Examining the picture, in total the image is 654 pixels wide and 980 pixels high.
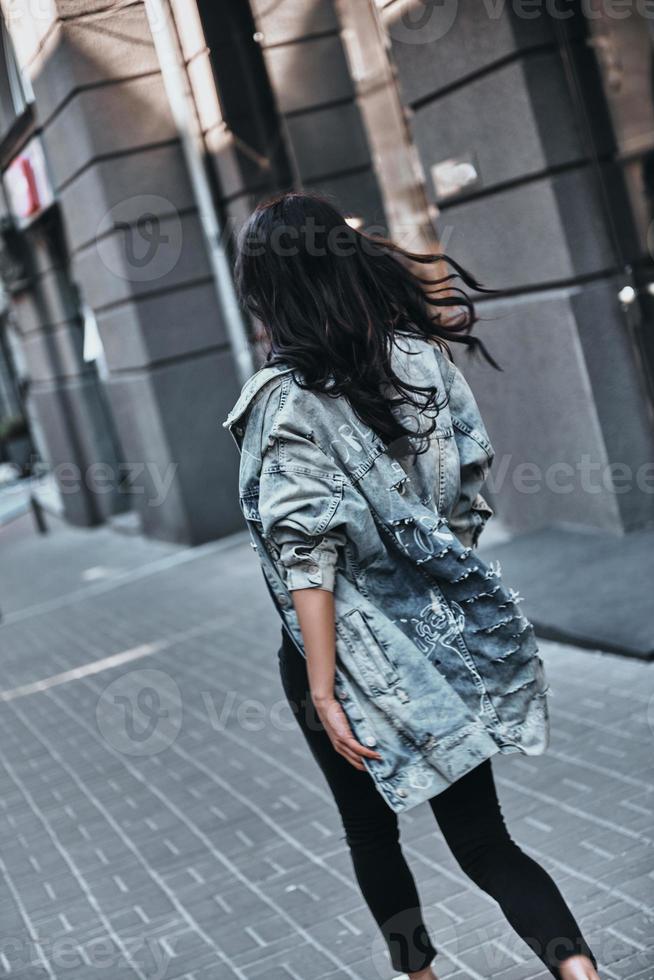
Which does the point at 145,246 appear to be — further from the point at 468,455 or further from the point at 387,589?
the point at 387,589

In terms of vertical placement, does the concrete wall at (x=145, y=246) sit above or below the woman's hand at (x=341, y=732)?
above

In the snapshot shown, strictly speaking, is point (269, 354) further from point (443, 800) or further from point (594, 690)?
point (594, 690)

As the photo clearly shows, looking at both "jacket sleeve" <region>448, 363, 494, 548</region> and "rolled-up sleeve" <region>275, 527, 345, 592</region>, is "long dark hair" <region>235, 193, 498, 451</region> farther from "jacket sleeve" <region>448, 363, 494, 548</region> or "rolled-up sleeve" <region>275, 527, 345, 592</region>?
"rolled-up sleeve" <region>275, 527, 345, 592</region>

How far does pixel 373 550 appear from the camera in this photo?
2576mm

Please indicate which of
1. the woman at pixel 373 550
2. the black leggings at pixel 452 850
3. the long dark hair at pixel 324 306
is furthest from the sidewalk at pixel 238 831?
the long dark hair at pixel 324 306

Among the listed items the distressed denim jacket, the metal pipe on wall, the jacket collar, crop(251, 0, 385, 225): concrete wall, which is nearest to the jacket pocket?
the distressed denim jacket

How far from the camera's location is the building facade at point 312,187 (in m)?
7.37

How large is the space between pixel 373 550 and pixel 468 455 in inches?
13.0

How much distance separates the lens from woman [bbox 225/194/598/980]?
8.36 feet

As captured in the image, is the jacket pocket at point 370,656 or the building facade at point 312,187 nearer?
the jacket pocket at point 370,656

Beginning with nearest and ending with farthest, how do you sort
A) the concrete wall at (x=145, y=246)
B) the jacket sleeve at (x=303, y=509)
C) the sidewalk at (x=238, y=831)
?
the jacket sleeve at (x=303, y=509), the sidewalk at (x=238, y=831), the concrete wall at (x=145, y=246)

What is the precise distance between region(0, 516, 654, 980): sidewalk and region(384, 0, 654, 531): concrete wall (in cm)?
103

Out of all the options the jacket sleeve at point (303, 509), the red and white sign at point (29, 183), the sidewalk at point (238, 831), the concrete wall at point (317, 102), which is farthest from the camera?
the red and white sign at point (29, 183)

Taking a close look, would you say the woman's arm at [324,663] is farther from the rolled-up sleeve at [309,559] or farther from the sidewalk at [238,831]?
the sidewalk at [238,831]
